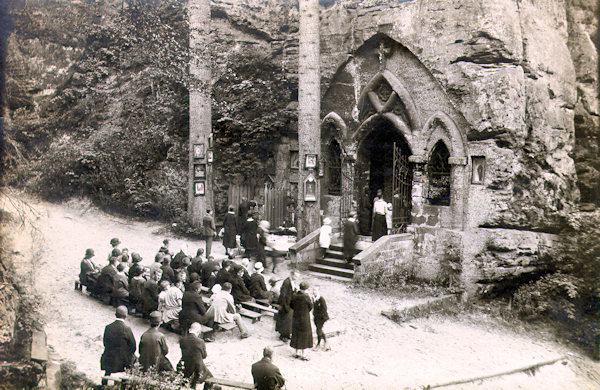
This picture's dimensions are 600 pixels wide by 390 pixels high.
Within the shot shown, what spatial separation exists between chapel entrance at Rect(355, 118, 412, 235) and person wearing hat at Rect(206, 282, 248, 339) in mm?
5318

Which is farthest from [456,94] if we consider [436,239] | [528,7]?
[436,239]

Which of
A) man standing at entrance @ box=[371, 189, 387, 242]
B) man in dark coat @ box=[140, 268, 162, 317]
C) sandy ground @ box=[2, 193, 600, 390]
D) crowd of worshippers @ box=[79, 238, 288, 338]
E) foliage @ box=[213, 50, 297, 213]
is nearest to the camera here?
sandy ground @ box=[2, 193, 600, 390]

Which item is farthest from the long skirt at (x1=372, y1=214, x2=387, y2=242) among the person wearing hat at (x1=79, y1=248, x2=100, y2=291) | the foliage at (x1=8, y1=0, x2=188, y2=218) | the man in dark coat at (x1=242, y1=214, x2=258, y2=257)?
the person wearing hat at (x1=79, y1=248, x2=100, y2=291)

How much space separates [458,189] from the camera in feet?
34.2

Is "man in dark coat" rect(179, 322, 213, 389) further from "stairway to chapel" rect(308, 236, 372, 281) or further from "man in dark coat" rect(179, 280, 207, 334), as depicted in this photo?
"stairway to chapel" rect(308, 236, 372, 281)

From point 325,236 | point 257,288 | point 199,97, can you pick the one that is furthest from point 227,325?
point 199,97

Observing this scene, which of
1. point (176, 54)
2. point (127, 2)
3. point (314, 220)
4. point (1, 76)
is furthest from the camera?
point (314, 220)

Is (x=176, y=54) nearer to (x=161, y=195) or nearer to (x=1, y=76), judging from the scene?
(x=161, y=195)

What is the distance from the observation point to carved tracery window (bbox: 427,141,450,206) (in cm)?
1091

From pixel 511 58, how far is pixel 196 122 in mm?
7512

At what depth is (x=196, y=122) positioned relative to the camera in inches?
504

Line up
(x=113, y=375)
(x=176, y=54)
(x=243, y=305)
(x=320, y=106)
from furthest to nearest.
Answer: (x=320, y=106) → (x=176, y=54) → (x=243, y=305) → (x=113, y=375)

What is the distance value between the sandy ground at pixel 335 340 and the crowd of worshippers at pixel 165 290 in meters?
0.17

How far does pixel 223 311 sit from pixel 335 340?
1.77 metres
